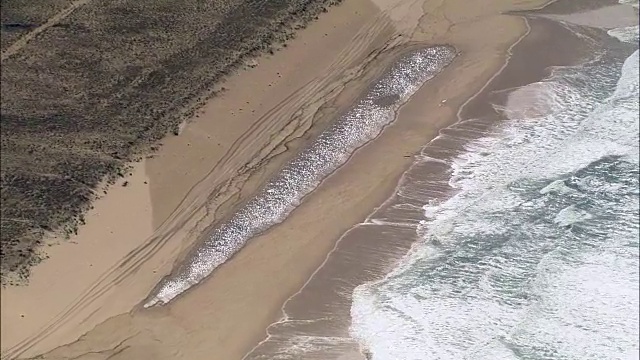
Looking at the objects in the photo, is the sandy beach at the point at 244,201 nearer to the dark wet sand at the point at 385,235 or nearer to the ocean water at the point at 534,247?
the dark wet sand at the point at 385,235

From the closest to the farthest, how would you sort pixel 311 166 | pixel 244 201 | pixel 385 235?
pixel 385 235, pixel 244 201, pixel 311 166

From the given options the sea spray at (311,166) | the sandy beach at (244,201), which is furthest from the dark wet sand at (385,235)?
the sea spray at (311,166)

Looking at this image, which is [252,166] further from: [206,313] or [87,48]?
[87,48]

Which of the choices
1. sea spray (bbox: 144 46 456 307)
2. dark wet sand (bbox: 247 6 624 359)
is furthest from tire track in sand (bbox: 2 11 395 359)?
dark wet sand (bbox: 247 6 624 359)

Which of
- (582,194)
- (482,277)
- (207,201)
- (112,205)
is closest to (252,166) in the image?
(207,201)

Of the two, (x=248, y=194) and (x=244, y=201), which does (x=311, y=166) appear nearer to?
(x=248, y=194)

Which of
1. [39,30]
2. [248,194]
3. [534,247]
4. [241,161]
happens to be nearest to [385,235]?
[248,194]

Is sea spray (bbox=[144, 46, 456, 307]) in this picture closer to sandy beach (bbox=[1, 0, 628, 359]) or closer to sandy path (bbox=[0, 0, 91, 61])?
sandy beach (bbox=[1, 0, 628, 359])
